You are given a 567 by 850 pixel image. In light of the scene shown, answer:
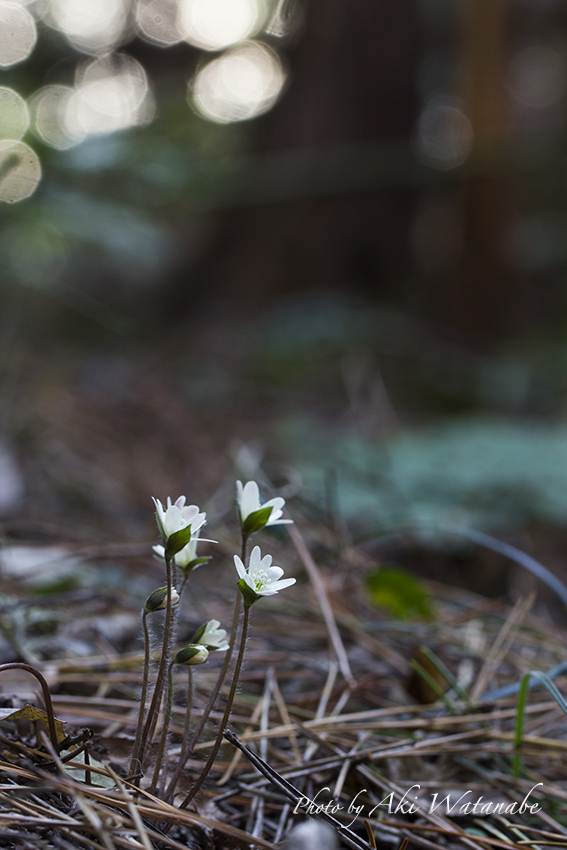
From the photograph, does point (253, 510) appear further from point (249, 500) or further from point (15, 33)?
point (15, 33)

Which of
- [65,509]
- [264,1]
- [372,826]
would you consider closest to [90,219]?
[65,509]

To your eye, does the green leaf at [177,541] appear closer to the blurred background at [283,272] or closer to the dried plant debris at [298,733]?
the dried plant debris at [298,733]

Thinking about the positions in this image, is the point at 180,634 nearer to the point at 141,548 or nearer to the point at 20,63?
the point at 141,548

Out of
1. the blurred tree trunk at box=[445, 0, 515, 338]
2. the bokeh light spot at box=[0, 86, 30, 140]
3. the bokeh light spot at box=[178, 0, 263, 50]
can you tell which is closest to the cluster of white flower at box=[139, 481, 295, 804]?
the bokeh light spot at box=[0, 86, 30, 140]

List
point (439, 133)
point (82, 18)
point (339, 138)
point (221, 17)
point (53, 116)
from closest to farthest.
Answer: point (53, 116) < point (82, 18) < point (221, 17) < point (339, 138) < point (439, 133)

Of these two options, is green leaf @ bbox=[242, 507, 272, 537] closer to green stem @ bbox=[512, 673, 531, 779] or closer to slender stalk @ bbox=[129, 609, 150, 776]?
slender stalk @ bbox=[129, 609, 150, 776]

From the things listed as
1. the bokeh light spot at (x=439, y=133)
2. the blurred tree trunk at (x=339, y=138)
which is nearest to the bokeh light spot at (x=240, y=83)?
the blurred tree trunk at (x=339, y=138)

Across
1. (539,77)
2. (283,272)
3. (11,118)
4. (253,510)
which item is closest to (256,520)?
(253,510)
